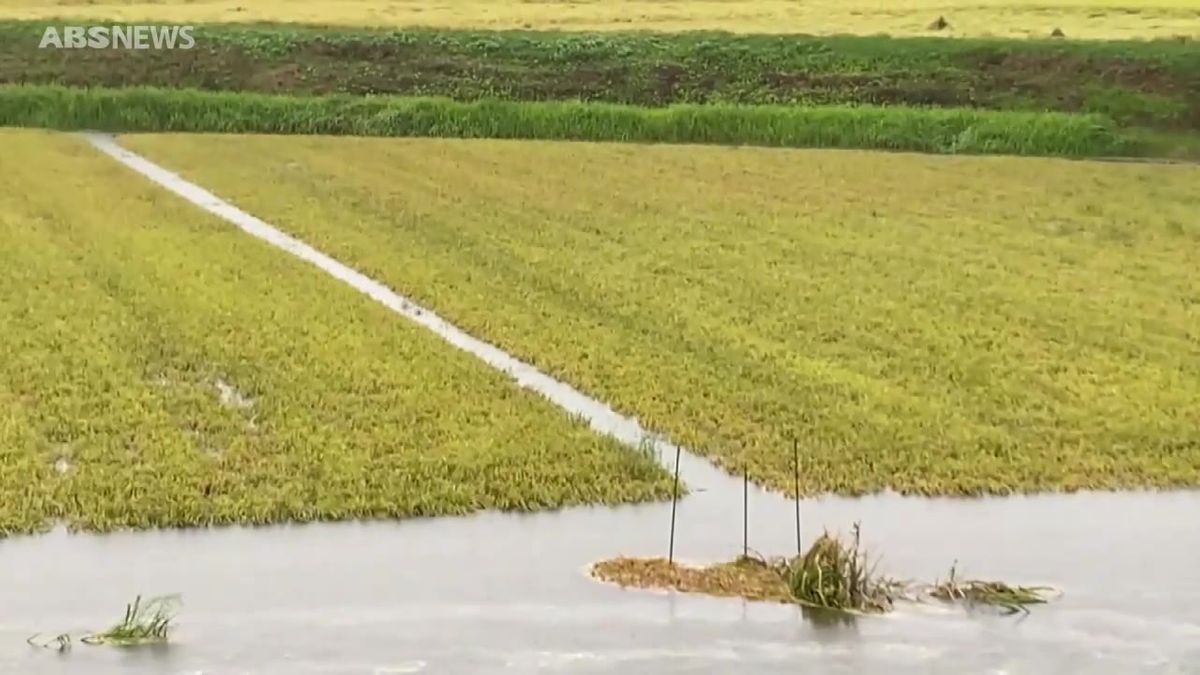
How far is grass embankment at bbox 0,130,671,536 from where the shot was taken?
6.75 metres

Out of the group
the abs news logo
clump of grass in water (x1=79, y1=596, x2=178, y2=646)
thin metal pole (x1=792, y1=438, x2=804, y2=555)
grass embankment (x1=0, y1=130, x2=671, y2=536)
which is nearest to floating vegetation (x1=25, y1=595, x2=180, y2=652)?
clump of grass in water (x1=79, y1=596, x2=178, y2=646)

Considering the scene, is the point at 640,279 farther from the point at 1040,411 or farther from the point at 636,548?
the point at 636,548

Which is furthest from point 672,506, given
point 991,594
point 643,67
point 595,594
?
point 643,67

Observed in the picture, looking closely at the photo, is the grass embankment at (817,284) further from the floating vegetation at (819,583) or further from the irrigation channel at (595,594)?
→ the floating vegetation at (819,583)

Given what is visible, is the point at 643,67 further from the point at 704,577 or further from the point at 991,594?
the point at 991,594

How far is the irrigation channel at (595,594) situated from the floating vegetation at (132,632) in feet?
0.17

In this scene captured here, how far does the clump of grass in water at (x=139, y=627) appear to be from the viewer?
552 centimetres

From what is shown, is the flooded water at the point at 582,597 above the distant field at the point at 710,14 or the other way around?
the other way around

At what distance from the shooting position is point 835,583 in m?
5.98

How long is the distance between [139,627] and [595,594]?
5.44ft

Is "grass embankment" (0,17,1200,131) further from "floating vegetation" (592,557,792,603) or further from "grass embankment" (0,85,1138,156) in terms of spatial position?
"floating vegetation" (592,557,792,603)

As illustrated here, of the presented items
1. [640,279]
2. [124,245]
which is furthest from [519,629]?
[124,245]

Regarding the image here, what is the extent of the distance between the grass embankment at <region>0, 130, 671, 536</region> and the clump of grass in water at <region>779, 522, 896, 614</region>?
3.68 ft

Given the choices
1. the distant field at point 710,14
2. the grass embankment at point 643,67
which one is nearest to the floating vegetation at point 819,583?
the grass embankment at point 643,67
